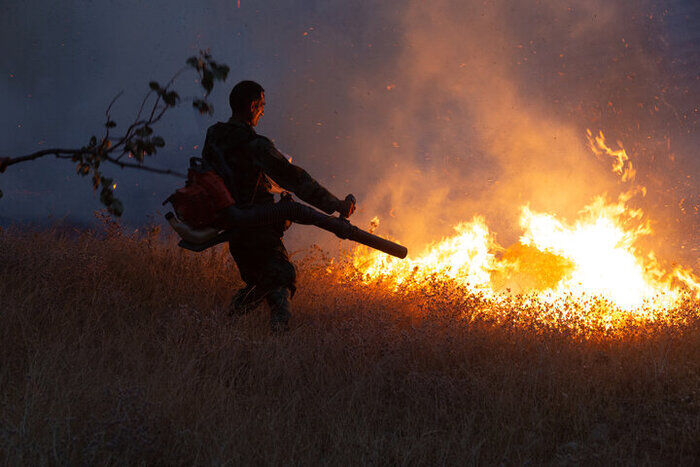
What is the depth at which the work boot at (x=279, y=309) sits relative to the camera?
463 cm

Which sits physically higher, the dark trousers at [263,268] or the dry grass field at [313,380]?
the dark trousers at [263,268]

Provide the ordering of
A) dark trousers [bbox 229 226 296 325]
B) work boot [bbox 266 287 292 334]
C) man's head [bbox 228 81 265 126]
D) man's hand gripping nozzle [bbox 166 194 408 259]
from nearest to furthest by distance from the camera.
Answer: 1. man's hand gripping nozzle [bbox 166 194 408 259]
2. work boot [bbox 266 287 292 334]
3. dark trousers [bbox 229 226 296 325]
4. man's head [bbox 228 81 265 126]

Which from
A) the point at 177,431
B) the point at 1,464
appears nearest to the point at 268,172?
the point at 177,431

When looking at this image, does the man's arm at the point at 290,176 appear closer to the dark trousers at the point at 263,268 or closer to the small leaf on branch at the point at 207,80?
the dark trousers at the point at 263,268

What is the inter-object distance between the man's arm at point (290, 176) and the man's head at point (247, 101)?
335mm

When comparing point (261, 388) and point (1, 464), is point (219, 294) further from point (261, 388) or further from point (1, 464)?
point (1, 464)

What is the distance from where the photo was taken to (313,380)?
3.85 m

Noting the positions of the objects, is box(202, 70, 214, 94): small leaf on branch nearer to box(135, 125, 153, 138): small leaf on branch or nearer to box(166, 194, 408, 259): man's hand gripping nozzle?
box(135, 125, 153, 138): small leaf on branch

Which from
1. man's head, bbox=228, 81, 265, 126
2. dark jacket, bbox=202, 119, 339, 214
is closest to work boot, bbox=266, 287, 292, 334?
dark jacket, bbox=202, 119, 339, 214

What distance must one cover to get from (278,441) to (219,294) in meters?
3.07

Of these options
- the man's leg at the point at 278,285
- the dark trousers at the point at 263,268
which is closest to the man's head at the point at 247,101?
the dark trousers at the point at 263,268

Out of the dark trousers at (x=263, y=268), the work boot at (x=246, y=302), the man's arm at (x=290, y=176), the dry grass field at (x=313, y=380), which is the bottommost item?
the dry grass field at (x=313, y=380)

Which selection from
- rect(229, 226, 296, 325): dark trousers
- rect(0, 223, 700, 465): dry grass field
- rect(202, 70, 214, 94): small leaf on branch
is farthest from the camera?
rect(229, 226, 296, 325): dark trousers

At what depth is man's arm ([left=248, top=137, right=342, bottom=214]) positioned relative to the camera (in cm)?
470
